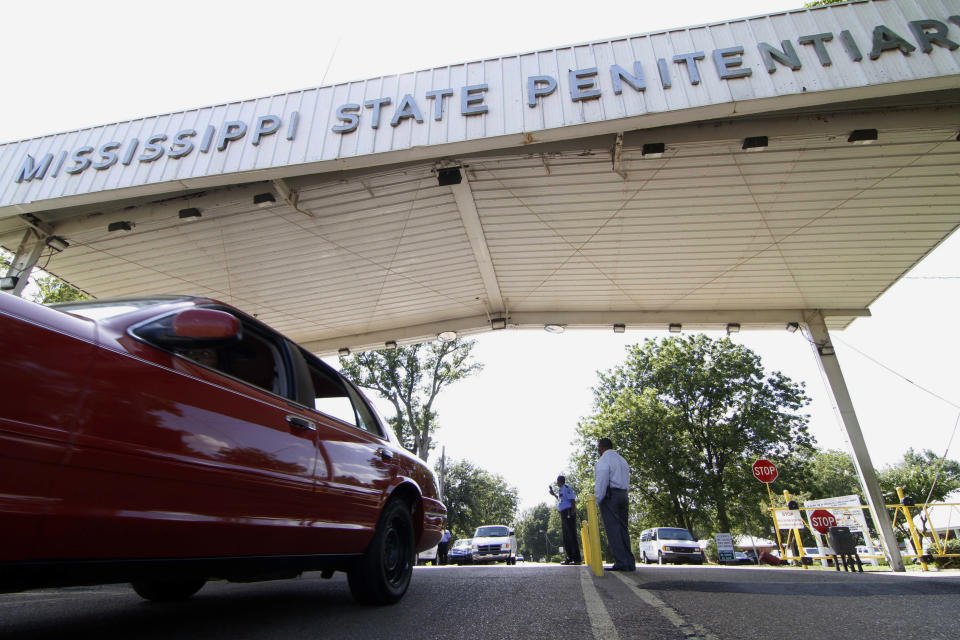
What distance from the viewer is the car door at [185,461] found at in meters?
1.67

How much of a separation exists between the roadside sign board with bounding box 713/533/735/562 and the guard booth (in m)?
6.34

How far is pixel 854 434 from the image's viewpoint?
11.2 m

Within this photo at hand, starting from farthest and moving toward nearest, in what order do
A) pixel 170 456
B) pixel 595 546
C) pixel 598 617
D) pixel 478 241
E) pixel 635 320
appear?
pixel 635 320
pixel 478 241
pixel 595 546
pixel 598 617
pixel 170 456

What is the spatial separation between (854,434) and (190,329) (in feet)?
44.1

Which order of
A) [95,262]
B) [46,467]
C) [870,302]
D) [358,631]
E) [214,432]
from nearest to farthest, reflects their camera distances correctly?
1. [46,467]
2. [214,432]
3. [358,631]
4. [95,262]
5. [870,302]

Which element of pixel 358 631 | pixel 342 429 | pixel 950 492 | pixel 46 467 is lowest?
pixel 358 631

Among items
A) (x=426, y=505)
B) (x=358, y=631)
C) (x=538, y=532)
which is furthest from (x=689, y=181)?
(x=538, y=532)

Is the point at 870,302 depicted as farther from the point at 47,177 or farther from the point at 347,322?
the point at 47,177

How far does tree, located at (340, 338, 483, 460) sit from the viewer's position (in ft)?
94.4

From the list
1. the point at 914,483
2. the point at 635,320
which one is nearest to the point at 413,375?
the point at 635,320

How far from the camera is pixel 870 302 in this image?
11.7m

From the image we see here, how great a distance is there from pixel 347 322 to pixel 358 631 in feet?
36.1

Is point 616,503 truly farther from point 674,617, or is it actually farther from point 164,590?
point 164,590

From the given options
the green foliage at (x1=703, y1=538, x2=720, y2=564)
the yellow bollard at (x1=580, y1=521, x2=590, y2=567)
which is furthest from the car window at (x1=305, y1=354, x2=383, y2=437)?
the green foliage at (x1=703, y1=538, x2=720, y2=564)
